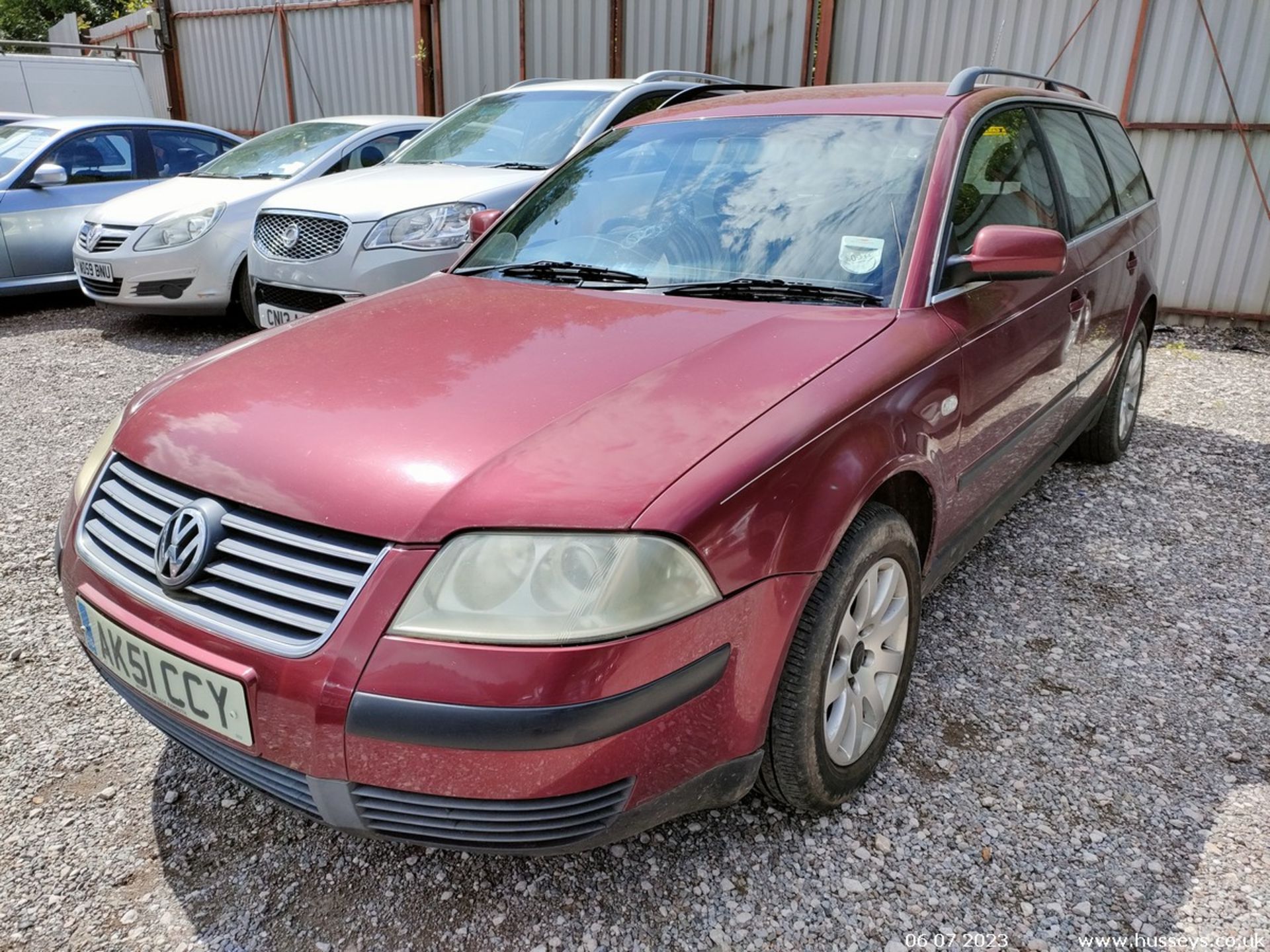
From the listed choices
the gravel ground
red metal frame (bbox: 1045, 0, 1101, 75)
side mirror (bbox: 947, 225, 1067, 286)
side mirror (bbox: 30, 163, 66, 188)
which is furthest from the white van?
side mirror (bbox: 947, 225, 1067, 286)

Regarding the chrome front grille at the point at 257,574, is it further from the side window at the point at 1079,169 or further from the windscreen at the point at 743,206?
the side window at the point at 1079,169

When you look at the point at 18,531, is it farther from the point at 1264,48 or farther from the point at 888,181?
the point at 1264,48

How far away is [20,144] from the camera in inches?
287

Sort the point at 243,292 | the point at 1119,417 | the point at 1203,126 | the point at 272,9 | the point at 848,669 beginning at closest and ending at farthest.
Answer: the point at 848,669 < the point at 1119,417 < the point at 243,292 < the point at 1203,126 < the point at 272,9

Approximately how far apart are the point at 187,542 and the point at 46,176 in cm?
685

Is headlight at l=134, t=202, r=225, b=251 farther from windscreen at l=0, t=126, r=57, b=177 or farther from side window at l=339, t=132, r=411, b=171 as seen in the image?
windscreen at l=0, t=126, r=57, b=177

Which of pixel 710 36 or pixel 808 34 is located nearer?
pixel 808 34

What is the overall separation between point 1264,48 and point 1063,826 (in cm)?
689

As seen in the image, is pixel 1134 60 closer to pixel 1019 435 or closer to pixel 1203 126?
pixel 1203 126

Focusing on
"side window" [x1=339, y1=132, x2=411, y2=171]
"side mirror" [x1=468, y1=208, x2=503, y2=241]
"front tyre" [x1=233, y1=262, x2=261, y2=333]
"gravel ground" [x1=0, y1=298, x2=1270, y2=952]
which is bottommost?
"front tyre" [x1=233, y1=262, x2=261, y2=333]

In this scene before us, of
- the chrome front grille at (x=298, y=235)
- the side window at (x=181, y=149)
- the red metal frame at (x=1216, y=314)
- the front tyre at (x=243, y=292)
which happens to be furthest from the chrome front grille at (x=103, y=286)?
the red metal frame at (x=1216, y=314)

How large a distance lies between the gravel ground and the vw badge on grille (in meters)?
0.71

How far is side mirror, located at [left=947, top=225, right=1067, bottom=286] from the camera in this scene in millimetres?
2256

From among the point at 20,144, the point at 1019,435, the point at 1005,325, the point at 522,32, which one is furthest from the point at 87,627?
the point at 522,32
